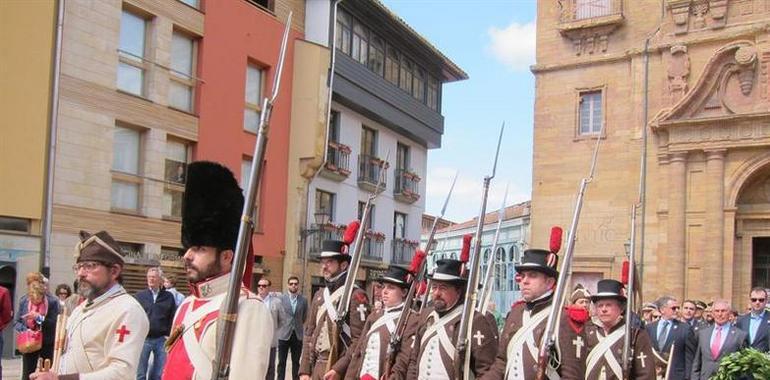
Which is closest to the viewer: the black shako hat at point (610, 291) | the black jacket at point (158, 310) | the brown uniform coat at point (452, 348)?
the brown uniform coat at point (452, 348)

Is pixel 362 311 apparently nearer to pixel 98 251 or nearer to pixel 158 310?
pixel 158 310

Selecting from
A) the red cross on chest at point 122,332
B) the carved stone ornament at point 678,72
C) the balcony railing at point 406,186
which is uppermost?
the carved stone ornament at point 678,72

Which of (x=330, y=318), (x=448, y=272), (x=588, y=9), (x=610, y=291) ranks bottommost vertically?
(x=330, y=318)

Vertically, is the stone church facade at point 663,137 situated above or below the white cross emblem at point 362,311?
above

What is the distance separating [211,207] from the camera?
4.23 metres

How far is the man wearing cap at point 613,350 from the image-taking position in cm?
735

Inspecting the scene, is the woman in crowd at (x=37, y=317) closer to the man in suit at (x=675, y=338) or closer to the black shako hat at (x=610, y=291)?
the black shako hat at (x=610, y=291)

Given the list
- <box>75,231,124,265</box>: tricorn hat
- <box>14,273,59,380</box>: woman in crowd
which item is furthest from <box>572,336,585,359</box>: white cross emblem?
<box>14,273,59,380</box>: woman in crowd

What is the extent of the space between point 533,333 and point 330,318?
2.93 m

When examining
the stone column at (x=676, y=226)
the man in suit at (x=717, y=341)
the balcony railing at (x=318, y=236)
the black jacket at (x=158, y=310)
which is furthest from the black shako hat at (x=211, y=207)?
the balcony railing at (x=318, y=236)

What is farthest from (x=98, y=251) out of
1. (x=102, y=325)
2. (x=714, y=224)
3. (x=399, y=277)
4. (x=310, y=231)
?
(x=714, y=224)

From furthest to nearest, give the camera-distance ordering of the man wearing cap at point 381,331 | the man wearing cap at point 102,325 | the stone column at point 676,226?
the stone column at point 676,226 → the man wearing cap at point 381,331 → the man wearing cap at point 102,325

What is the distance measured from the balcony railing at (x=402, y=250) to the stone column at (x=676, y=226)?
1100 centimetres

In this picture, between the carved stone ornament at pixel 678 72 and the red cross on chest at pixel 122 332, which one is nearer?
the red cross on chest at pixel 122 332
